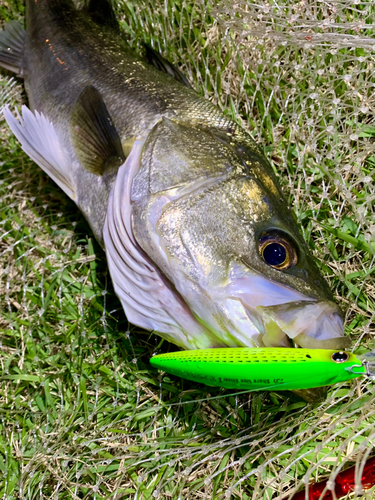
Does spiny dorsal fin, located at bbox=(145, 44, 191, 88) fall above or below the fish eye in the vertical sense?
above

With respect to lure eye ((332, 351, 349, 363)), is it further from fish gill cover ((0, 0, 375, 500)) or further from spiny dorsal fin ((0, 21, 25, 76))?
spiny dorsal fin ((0, 21, 25, 76))

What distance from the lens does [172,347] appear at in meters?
2.50

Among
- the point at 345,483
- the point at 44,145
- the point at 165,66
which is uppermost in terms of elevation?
the point at 165,66

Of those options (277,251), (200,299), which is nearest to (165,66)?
(277,251)

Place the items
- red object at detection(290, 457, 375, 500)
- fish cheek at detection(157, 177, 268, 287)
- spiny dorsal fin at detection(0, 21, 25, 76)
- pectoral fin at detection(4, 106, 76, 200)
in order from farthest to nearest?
spiny dorsal fin at detection(0, 21, 25, 76), pectoral fin at detection(4, 106, 76, 200), red object at detection(290, 457, 375, 500), fish cheek at detection(157, 177, 268, 287)

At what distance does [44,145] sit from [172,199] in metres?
1.03

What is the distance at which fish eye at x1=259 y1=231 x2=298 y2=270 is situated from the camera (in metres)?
1.84

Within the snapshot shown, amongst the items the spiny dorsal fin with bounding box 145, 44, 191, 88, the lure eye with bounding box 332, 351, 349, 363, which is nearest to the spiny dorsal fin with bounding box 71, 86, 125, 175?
the spiny dorsal fin with bounding box 145, 44, 191, 88

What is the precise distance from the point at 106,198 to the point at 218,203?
0.67 meters

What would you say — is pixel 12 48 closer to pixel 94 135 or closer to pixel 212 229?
pixel 94 135

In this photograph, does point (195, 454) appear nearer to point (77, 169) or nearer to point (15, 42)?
point (77, 169)

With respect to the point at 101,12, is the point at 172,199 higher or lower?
lower

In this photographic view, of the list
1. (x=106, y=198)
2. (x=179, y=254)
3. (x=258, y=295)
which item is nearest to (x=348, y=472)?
(x=258, y=295)

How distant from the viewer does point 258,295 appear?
67.4 inches
